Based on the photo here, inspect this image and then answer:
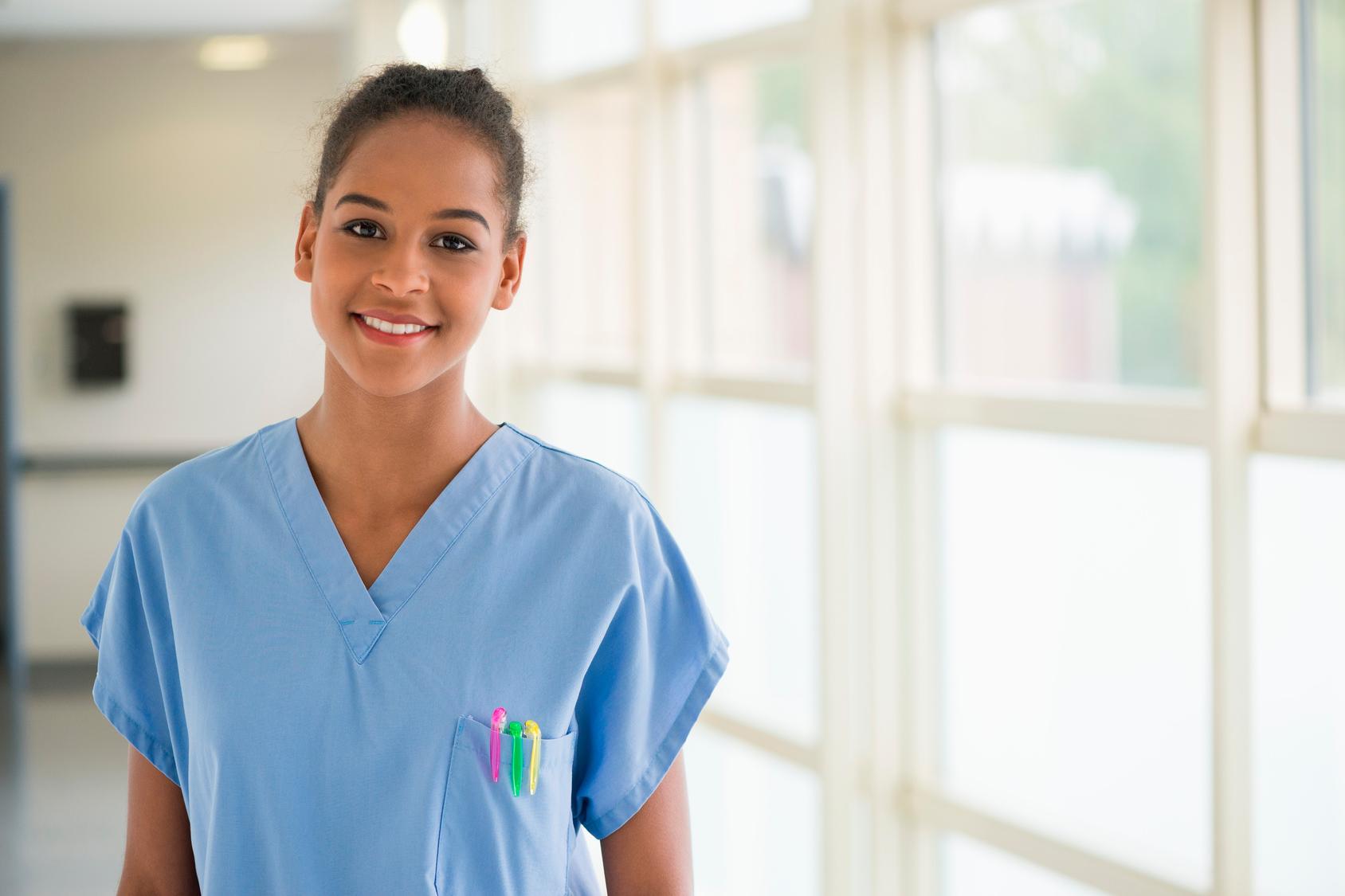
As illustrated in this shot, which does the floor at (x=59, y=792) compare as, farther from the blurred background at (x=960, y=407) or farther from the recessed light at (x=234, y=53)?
the recessed light at (x=234, y=53)

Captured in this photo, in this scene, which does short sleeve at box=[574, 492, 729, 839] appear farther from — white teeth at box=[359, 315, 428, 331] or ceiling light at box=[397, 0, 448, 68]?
ceiling light at box=[397, 0, 448, 68]

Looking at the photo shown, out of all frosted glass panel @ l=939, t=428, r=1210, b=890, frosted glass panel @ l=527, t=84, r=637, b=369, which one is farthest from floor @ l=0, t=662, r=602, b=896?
→ frosted glass panel @ l=527, t=84, r=637, b=369

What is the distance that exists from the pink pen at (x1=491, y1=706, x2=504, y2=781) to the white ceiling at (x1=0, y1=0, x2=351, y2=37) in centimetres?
552

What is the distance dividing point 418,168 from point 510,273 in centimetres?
13

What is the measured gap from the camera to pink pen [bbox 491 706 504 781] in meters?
1.01

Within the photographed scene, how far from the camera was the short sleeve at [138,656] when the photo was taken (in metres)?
1.09

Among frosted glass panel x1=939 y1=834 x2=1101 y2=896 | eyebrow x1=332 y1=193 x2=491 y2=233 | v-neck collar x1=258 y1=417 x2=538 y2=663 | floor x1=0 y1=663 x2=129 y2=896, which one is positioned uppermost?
eyebrow x1=332 y1=193 x2=491 y2=233

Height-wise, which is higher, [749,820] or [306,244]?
[306,244]

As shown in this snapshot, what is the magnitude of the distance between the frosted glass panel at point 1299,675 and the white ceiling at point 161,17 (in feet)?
16.6

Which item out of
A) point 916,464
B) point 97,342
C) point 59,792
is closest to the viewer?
point 916,464

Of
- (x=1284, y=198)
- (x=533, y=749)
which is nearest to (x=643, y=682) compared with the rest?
(x=533, y=749)

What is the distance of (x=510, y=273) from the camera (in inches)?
44.2

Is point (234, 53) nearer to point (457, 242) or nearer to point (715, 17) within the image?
point (715, 17)

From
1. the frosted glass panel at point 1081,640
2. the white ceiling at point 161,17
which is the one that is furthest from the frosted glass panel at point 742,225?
the white ceiling at point 161,17
